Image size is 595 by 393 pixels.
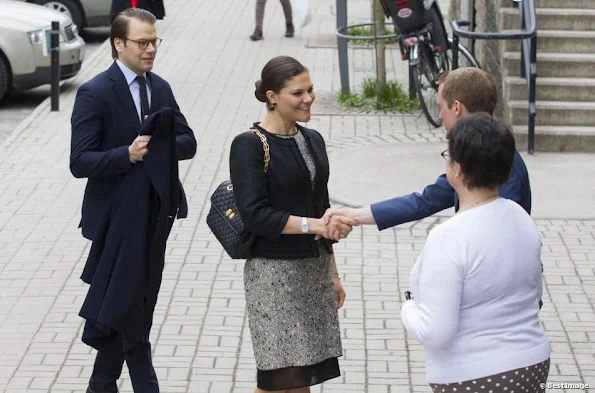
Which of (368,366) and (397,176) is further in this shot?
(397,176)

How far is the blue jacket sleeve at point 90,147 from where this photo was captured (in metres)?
5.48

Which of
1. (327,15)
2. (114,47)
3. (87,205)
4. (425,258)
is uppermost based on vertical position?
(114,47)

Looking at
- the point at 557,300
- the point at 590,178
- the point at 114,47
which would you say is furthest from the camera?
the point at 590,178

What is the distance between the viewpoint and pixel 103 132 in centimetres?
564

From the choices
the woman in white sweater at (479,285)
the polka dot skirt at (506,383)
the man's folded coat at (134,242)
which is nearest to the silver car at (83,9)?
the man's folded coat at (134,242)

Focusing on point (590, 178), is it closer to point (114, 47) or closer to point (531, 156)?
point (531, 156)

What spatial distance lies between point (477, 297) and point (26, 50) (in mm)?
11380

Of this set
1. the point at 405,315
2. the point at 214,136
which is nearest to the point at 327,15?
the point at 214,136

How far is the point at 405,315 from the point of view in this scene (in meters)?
3.99

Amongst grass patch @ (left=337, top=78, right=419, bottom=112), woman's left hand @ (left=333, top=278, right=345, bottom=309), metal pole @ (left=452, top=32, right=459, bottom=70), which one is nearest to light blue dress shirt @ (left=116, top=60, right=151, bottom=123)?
woman's left hand @ (left=333, top=278, right=345, bottom=309)

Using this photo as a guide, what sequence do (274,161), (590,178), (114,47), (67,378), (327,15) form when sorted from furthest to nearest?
(327,15)
(590,178)
(67,378)
(114,47)
(274,161)

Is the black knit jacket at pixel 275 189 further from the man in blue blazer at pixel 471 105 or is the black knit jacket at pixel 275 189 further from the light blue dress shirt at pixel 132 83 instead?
the light blue dress shirt at pixel 132 83

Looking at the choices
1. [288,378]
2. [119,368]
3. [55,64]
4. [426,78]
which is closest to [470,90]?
[288,378]

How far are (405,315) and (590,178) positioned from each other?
674cm
